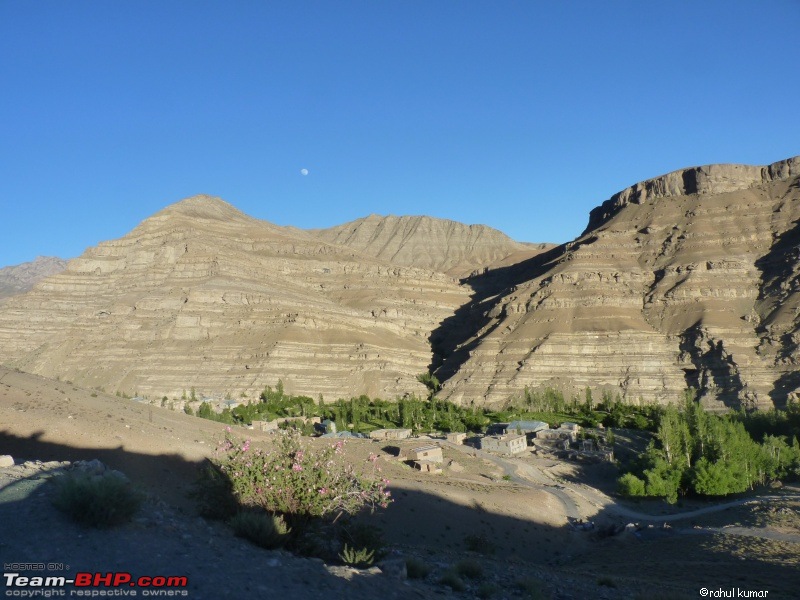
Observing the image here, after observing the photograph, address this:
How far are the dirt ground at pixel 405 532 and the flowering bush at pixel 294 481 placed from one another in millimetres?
1245

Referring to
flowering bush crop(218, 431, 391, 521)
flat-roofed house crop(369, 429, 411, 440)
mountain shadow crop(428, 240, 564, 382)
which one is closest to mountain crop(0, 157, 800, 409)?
mountain shadow crop(428, 240, 564, 382)

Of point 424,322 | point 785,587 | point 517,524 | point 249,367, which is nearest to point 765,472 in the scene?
point 517,524

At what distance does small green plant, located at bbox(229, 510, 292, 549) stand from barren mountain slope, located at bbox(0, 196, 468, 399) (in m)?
78.1

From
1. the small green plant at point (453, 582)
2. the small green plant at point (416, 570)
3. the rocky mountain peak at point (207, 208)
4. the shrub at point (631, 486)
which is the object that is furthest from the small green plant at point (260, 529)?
the rocky mountain peak at point (207, 208)

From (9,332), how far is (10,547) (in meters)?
122

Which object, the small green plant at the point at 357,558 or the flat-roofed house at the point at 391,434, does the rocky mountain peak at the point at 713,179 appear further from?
the small green plant at the point at 357,558

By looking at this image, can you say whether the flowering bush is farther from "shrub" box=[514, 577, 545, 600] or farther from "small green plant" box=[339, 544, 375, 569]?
"shrub" box=[514, 577, 545, 600]

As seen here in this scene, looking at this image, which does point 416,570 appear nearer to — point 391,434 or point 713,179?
point 391,434

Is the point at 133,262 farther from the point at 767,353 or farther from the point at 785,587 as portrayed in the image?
the point at 785,587

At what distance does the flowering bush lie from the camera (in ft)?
41.0

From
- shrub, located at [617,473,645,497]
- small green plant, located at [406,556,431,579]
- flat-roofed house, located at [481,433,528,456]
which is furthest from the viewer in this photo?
flat-roofed house, located at [481,433,528,456]

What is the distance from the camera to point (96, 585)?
762 cm

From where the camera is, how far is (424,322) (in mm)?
129250

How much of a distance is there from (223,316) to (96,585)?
101m
